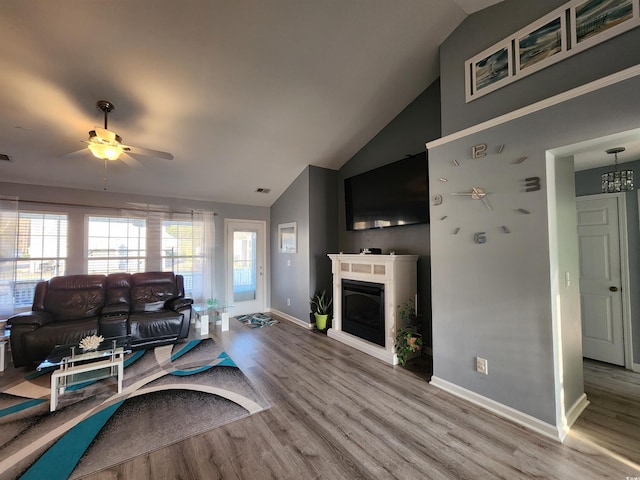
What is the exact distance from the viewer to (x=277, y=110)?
3.29m

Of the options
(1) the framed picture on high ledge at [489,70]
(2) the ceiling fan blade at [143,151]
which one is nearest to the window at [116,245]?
(2) the ceiling fan blade at [143,151]

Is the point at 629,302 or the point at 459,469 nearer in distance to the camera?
the point at 459,469

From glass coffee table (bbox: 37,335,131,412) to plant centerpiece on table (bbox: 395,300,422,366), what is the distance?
2950mm

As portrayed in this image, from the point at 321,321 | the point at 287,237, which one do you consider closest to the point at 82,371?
the point at 321,321

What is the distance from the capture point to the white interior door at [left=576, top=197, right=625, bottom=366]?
9.89 ft

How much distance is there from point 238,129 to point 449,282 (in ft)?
10.4

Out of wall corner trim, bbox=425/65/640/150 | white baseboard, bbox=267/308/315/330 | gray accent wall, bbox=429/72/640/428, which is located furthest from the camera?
white baseboard, bbox=267/308/315/330

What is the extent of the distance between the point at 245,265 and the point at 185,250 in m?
1.18

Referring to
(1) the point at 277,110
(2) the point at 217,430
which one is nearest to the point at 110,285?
(2) the point at 217,430

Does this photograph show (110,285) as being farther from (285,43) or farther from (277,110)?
(285,43)

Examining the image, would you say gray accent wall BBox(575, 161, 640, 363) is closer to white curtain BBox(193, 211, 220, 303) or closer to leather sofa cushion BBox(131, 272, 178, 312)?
white curtain BBox(193, 211, 220, 303)

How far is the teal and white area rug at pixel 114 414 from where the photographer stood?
1764 millimetres

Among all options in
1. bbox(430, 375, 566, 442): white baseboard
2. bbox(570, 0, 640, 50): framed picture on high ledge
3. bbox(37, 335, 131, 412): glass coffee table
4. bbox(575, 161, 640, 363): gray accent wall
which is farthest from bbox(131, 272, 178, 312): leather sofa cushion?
bbox(575, 161, 640, 363): gray accent wall

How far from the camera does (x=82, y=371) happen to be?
2414mm
